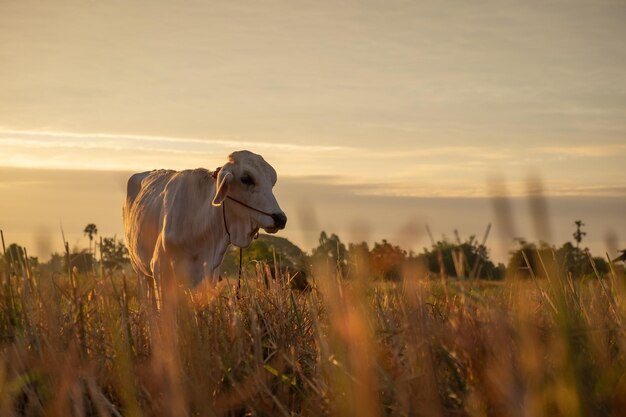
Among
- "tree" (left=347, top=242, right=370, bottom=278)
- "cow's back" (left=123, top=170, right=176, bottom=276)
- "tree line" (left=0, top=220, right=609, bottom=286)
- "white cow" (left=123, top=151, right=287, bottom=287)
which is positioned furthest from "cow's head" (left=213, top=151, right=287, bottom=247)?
"tree" (left=347, top=242, right=370, bottom=278)

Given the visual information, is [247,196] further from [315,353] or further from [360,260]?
[360,260]

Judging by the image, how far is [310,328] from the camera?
4.35 metres

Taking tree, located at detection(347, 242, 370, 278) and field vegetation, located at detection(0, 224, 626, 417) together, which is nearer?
field vegetation, located at detection(0, 224, 626, 417)

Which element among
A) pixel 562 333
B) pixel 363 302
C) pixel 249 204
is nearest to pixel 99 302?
pixel 363 302

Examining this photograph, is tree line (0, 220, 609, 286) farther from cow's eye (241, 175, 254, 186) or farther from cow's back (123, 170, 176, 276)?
cow's back (123, 170, 176, 276)

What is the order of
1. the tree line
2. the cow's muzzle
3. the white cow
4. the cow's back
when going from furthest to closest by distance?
the cow's back < the white cow < the cow's muzzle < the tree line

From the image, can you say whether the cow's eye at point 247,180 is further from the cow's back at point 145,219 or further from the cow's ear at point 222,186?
the cow's back at point 145,219

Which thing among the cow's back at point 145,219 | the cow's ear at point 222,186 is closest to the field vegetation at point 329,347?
the cow's ear at point 222,186

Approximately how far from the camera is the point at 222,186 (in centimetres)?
819

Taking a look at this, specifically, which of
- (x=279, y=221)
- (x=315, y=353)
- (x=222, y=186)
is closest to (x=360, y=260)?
(x=315, y=353)

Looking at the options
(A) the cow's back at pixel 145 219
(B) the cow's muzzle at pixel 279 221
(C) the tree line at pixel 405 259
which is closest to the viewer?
(C) the tree line at pixel 405 259

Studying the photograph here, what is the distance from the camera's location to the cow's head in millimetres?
8078

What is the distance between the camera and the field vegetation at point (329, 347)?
104 inches

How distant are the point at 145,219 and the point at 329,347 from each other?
7.10 metres
